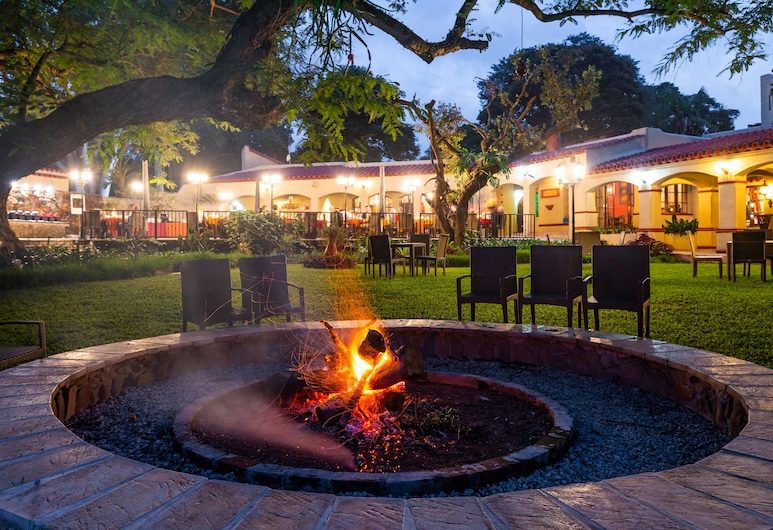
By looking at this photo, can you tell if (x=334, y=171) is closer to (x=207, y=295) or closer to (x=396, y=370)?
(x=207, y=295)

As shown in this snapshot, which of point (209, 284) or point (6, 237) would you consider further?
point (6, 237)

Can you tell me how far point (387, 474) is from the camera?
Answer: 2.05m

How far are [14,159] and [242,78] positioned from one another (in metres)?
3.84

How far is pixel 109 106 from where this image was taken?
7.73 metres

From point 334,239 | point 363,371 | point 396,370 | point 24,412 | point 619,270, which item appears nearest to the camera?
point 24,412

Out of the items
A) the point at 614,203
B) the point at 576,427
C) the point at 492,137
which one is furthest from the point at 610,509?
the point at 614,203

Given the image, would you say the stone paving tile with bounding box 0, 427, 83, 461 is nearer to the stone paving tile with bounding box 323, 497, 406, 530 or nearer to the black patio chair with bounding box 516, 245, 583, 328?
the stone paving tile with bounding box 323, 497, 406, 530

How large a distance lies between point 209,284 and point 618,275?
3.51m

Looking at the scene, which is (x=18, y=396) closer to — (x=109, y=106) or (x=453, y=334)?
(x=453, y=334)

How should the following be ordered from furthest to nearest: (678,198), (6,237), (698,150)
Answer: (678,198) < (698,150) < (6,237)

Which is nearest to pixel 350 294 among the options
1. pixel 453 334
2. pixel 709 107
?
pixel 453 334

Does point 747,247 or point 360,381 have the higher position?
point 747,247

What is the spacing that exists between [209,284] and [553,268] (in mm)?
3146

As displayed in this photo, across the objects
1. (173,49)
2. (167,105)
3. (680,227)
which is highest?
(173,49)
